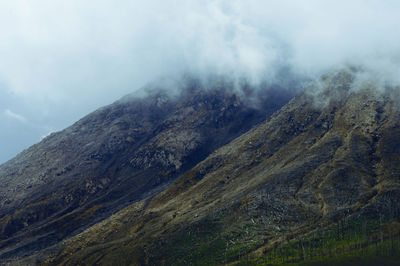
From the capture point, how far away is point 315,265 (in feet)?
654

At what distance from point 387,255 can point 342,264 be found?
24.6 meters

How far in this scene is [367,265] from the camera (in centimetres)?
19475

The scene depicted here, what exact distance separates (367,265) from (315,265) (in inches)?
1005

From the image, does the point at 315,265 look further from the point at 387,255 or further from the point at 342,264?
the point at 387,255

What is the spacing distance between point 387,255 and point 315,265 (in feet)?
124

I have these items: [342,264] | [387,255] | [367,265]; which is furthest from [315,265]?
[387,255]

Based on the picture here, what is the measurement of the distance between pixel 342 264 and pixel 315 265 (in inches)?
528

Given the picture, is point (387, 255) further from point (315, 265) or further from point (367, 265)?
point (315, 265)

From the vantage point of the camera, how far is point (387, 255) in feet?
653

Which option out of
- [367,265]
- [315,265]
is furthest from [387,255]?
[315,265]

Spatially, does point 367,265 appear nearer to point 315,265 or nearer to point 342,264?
point 342,264

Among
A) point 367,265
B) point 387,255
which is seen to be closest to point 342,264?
point 367,265
